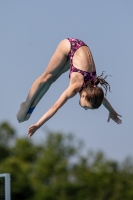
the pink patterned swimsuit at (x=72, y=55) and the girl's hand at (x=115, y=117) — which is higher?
the pink patterned swimsuit at (x=72, y=55)

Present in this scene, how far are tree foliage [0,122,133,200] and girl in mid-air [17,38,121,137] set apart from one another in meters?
20.2

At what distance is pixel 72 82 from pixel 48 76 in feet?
3.13

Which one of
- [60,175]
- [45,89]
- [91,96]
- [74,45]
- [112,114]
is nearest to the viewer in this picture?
[91,96]

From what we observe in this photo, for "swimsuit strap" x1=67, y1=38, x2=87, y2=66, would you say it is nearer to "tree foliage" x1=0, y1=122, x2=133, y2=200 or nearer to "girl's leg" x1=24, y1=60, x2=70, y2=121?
"girl's leg" x1=24, y1=60, x2=70, y2=121

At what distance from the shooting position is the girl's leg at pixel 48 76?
11.9 m

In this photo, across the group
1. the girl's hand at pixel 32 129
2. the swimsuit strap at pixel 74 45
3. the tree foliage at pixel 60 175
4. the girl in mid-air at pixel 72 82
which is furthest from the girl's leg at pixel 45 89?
the tree foliage at pixel 60 175

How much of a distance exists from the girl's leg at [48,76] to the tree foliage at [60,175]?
65.5 feet

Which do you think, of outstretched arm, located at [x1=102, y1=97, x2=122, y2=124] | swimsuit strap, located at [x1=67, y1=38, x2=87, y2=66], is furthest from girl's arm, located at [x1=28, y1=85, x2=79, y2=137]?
outstretched arm, located at [x1=102, y1=97, x2=122, y2=124]

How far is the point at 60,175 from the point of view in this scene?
33188mm

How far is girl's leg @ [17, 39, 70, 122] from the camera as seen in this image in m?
11.9

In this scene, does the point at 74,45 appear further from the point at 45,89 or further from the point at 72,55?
the point at 45,89

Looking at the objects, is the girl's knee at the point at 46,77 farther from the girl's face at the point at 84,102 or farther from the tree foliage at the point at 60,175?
the tree foliage at the point at 60,175

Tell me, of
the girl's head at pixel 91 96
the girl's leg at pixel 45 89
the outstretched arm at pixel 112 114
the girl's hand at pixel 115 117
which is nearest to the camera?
the girl's head at pixel 91 96

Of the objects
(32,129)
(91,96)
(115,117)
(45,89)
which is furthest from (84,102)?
(45,89)
